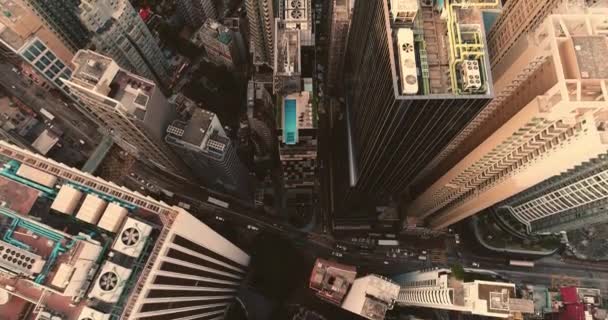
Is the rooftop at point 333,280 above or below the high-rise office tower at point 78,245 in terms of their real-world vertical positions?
above

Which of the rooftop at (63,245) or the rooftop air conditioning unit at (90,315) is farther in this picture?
the rooftop at (63,245)

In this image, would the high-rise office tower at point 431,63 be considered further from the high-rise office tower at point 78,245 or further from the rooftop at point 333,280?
the high-rise office tower at point 78,245

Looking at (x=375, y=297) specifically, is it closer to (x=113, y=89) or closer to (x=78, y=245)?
(x=78, y=245)

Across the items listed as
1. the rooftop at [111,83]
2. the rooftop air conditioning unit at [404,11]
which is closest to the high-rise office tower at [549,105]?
the rooftop air conditioning unit at [404,11]

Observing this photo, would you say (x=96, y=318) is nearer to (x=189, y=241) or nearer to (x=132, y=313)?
(x=132, y=313)

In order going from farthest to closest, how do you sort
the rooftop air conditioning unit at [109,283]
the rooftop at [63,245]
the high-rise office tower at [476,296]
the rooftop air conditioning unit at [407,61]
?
the high-rise office tower at [476,296]
the rooftop air conditioning unit at [407,61]
the rooftop at [63,245]
the rooftop air conditioning unit at [109,283]

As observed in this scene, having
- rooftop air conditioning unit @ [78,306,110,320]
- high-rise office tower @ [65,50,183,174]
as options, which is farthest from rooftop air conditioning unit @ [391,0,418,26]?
rooftop air conditioning unit @ [78,306,110,320]

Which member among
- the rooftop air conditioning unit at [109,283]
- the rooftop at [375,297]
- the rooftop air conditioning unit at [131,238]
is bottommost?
the rooftop air conditioning unit at [109,283]
